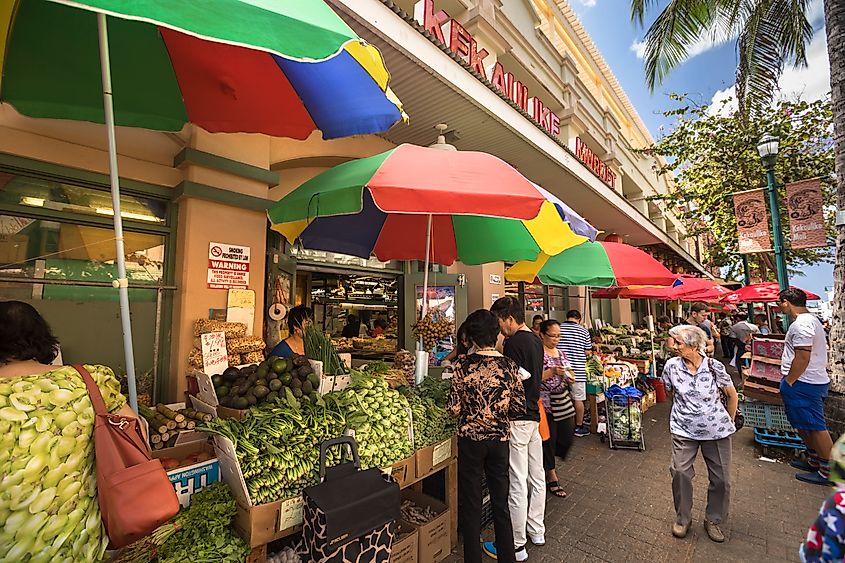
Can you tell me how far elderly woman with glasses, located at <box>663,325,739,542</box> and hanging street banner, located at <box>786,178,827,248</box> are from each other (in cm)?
668

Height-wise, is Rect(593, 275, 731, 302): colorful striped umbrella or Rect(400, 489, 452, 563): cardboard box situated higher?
Rect(593, 275, 731, 302): colorful striped umbrella

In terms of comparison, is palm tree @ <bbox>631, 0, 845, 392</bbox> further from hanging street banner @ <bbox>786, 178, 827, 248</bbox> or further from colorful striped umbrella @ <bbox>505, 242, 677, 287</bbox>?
colorful striped umbrella @ <bbox>505, 242, 677, 287</bbox>

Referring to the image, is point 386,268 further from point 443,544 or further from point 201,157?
point 443,544

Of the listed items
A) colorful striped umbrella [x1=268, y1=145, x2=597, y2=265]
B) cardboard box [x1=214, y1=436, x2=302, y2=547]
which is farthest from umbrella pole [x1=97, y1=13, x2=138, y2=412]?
colorful striped umbrella [x1=268, y1=145, x2=597, y2=265]

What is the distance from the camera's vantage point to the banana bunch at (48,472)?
1.44 meters

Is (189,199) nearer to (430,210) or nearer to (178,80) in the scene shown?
(178,80)

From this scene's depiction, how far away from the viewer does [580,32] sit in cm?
1431

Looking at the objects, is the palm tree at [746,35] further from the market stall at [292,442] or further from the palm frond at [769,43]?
the market stall at [292,442]

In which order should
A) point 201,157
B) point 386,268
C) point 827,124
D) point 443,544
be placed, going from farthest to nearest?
1. point 827,124
2. point 386,268
3. point 201,157
4. point 443,544

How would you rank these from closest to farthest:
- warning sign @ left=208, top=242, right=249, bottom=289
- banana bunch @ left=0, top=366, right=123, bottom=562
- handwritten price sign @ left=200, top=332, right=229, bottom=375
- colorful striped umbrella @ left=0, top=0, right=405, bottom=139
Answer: banana bunch @ left=0, top=366, right=123, bottom=562
colorful striped umbrella @ left=0, top=0, right=405, bottom=139
handwritten price sign @ left=200, top=332, right=229, bottom=375
warning sign @ left=208, top=242, right=249, bottom=289

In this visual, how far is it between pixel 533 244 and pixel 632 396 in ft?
11.1

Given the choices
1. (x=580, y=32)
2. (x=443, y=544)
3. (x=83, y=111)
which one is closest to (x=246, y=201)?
(x=83, y=111)

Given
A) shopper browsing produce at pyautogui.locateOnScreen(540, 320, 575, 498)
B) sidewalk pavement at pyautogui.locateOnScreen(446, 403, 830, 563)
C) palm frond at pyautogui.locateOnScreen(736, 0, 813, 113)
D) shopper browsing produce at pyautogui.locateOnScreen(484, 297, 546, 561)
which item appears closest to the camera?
shopper browsing produce at pyautogui.locateOnScreen(484, 297, 546, 561)

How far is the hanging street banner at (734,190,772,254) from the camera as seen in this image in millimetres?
9656
